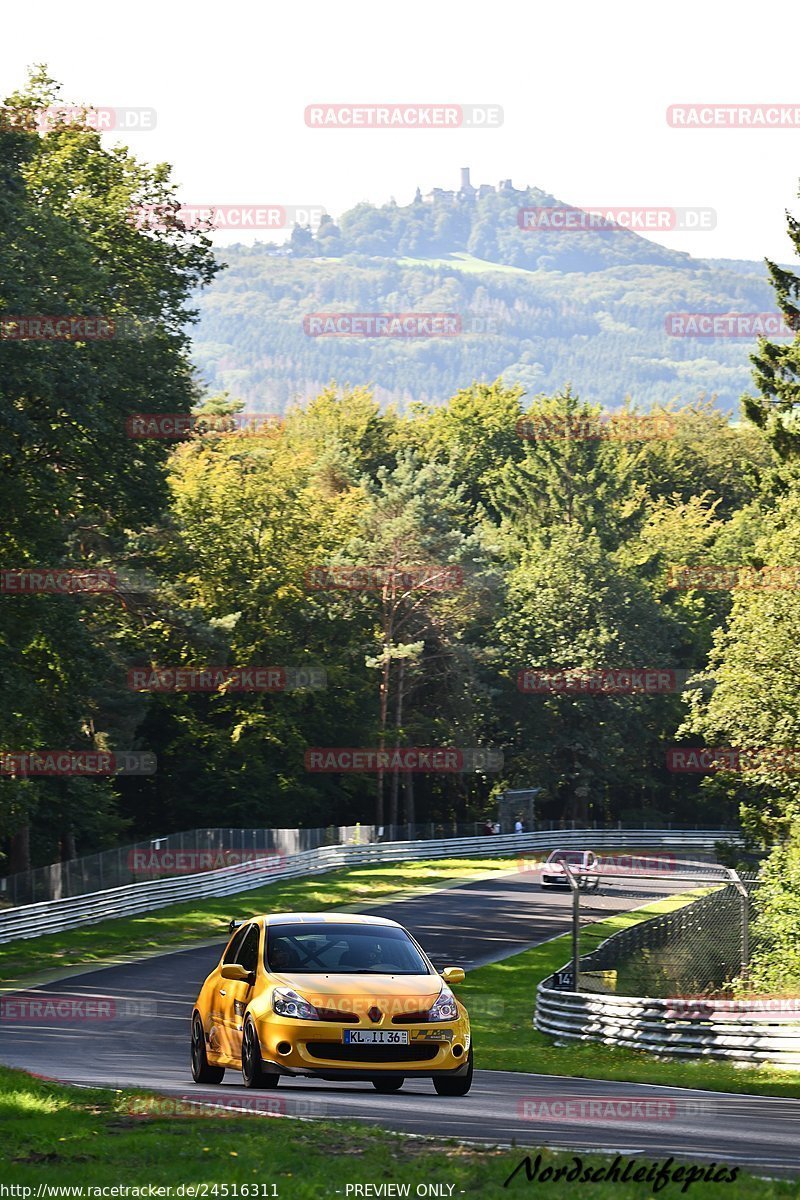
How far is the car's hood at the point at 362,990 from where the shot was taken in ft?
43.2

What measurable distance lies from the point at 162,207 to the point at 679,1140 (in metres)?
38.0

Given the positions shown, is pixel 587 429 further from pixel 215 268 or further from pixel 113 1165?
pixel 113 1165

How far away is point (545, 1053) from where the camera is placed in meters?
24.4

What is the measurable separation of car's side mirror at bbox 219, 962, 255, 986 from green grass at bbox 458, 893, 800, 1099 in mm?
6052

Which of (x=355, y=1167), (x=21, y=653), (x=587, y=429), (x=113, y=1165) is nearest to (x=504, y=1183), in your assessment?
(x=355, y=1167)

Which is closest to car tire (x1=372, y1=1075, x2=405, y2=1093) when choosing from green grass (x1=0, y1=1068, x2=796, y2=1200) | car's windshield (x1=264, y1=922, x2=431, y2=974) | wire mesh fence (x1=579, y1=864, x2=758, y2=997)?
car's windshield (x1=264, y1=922, x2=431, y2=974)

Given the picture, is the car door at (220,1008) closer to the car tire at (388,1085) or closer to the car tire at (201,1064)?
the car tire at (201,1064)

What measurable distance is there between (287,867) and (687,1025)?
36618 mm

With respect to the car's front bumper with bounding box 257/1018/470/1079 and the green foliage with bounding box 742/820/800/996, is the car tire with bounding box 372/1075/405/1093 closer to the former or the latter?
the car's front bumper with bounding box 257/1018/470/1079

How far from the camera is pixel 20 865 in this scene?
46156mm

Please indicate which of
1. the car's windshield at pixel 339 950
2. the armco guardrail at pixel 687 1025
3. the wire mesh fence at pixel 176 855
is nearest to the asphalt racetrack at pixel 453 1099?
the car's windshield at pixel 339 950

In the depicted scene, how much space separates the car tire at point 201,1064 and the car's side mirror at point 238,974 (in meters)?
0.96

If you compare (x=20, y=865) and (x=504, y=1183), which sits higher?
(x=504, y=1183)

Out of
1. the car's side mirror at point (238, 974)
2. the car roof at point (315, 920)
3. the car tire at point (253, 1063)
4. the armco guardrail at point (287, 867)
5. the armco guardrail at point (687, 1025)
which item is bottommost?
the armco guardrail at point (287, 867)
